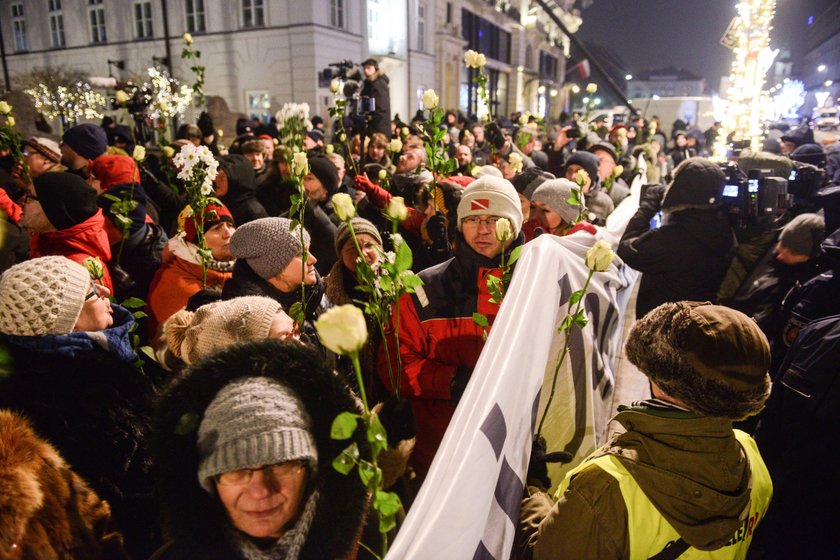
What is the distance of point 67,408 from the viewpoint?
158 centimetres

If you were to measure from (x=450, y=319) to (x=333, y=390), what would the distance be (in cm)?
119

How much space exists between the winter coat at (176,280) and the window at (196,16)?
→ 2200 centimetres

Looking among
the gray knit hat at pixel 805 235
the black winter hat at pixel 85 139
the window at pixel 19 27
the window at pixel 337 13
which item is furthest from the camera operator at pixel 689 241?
the window at pixel 19 27

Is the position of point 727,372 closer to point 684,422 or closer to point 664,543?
point 684,422

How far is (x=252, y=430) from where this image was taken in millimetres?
1119

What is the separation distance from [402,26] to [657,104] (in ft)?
40.3

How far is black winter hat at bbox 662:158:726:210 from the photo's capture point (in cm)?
304

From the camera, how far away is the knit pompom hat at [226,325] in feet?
5.51

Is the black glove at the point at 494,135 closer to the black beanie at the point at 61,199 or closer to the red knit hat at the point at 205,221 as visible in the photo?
the red knit hat at the point at 205,221

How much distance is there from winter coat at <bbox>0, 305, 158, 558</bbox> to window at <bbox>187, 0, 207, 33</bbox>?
911 inches

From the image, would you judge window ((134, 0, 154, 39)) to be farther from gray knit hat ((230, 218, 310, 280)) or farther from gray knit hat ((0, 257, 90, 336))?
gray knit hat ((0, 257, 90, 336))

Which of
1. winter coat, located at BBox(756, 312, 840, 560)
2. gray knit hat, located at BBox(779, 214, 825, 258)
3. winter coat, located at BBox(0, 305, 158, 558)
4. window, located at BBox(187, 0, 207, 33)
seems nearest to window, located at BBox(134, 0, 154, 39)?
window, located at BBox(187, 0, 207, 33)

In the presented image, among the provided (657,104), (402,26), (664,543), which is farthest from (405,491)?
(402,26)

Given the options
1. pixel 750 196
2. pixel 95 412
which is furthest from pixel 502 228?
pixel 750 196
